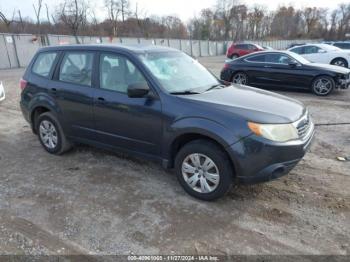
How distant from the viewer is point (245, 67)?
35.4 feet

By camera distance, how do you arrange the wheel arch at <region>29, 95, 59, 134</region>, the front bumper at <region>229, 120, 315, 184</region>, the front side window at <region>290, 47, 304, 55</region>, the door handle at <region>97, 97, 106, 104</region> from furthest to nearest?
the front side window at <region>290, 47, 304, 55</region> → the wheel arch at <region>29, 95, 59, 134</region> → the door handle at <region>97, 97, 106, 104</region> → the front bumper at <region>229, 120, 315, 184</region>

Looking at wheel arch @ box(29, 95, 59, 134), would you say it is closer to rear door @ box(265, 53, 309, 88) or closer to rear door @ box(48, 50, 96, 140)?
rear door @ box(48, 50, 96, 140)

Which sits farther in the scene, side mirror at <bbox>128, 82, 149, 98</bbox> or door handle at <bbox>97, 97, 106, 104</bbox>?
door handle at <bbox>97, 97, 106, 104</bbox>

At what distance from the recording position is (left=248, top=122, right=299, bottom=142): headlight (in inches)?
126

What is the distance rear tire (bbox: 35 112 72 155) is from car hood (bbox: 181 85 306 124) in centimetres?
243

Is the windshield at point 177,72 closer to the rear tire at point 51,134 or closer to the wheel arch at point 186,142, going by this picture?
the wheel arch at point 186,142

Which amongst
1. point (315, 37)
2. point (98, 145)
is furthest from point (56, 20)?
point (315, 37)

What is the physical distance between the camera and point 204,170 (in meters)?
3.57

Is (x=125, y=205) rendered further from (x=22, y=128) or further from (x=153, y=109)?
(x=22, y=128)

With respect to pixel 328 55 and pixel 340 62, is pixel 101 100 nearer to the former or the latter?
pixel 328 55

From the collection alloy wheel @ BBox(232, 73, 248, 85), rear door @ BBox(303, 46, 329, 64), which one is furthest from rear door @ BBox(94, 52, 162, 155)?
rear door @ BBox(303, 46, 329, 64)

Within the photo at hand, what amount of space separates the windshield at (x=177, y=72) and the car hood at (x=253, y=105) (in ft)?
0.87

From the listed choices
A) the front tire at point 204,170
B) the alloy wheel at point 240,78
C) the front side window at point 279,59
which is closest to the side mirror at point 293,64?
the front side window at point 279,59

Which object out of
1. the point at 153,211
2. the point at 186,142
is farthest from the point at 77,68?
the point at 153,211
